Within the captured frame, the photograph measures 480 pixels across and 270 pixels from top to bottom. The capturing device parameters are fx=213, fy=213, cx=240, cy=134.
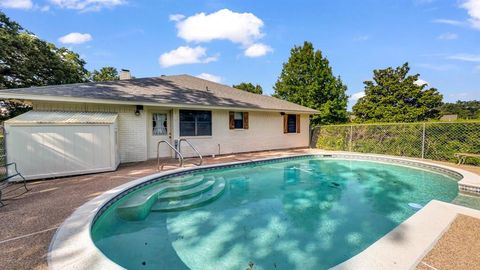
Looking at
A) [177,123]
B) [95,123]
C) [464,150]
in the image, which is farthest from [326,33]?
[95,123]

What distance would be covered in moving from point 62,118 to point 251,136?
8.55 meters

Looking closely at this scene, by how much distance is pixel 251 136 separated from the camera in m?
12.5

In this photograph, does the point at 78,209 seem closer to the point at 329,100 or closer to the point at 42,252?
the point at 42,252

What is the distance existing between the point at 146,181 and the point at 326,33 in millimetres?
14895

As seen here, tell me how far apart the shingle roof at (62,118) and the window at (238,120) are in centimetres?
569

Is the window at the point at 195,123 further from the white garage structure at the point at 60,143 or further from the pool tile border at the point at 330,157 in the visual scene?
the white garage structure at the point at 60,143

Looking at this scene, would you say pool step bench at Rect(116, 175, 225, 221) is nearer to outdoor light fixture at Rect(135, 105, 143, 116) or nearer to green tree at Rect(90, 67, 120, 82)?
outdoor light fixture at Rect(135, 105, 143, 116)

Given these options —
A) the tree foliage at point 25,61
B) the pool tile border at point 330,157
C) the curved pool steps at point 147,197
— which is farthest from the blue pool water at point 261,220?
the tree foliage at point 25,61

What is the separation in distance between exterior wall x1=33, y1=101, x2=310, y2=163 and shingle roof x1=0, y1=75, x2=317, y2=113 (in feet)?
1.71

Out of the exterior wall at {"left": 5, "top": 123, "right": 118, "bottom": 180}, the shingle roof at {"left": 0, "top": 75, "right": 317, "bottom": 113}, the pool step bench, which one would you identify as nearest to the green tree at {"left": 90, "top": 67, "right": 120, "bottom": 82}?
the shingle roof at {"left": 0, "top": 75, "right": 317, "bottom": 113}

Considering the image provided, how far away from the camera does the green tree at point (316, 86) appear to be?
2047 cm

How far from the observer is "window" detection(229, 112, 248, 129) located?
457 inches

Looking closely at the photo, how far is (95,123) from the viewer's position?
267 inches

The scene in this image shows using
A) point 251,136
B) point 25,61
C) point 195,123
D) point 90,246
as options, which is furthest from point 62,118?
point 25,61
